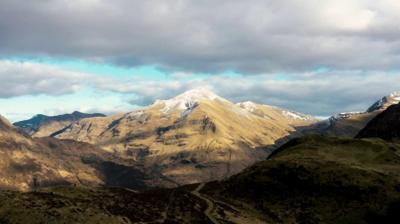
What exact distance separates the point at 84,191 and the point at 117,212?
32037 millimetres

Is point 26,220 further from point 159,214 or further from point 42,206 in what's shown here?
point 159,214

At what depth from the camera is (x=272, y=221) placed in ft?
618

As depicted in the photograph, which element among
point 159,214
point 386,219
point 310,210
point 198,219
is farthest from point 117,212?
point 386,219

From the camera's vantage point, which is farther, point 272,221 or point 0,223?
point 272,221

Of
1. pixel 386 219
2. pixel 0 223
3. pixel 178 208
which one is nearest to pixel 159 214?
pixel 178 208

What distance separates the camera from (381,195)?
650ft

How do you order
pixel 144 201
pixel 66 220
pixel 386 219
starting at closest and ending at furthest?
1. pixel 66 220
2. pixel 386 219
3. pixel 144 201

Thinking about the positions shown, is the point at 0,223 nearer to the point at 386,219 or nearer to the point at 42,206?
the point at 42,206

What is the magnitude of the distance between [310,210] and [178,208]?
47890 millimetres

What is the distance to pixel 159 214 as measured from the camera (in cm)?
17475

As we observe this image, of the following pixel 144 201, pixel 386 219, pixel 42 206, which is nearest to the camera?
pixel 42 206

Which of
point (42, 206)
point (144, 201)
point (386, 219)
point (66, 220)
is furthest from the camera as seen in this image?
point (144, 201)

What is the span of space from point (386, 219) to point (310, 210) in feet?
89.8

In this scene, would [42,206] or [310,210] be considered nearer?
[42,206]
